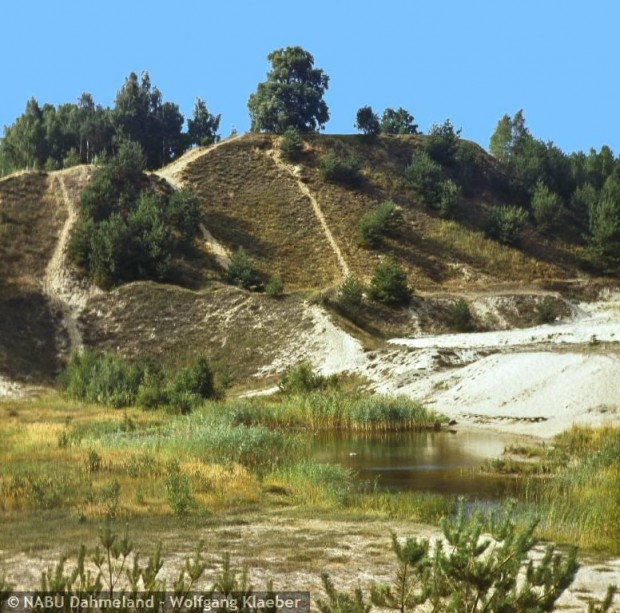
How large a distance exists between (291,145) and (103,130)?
24656 millimetres

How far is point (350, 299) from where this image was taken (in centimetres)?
6931

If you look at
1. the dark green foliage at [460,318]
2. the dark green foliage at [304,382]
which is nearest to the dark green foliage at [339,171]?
the dark green foliage at [460,318]

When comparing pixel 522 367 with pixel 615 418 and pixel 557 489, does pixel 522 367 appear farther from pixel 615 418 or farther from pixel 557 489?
pixel 557 489

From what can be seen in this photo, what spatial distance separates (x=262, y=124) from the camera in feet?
357

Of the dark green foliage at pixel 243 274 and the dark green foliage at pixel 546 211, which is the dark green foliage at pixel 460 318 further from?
the dark green foliage at pixel 546 211

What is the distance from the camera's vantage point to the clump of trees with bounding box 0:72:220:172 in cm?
10562

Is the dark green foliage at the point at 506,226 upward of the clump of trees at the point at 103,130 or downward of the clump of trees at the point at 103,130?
downward

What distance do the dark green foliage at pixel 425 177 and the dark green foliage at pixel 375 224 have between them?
8946 mm

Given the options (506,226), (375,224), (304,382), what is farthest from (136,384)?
(506,226)

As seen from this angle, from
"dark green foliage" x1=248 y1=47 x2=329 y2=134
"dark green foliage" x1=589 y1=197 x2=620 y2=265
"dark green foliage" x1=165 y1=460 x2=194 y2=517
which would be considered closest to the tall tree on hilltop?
"dark green foliage" x1=248 y1=47 x2=329 y2=134

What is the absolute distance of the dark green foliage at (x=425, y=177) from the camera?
311ft

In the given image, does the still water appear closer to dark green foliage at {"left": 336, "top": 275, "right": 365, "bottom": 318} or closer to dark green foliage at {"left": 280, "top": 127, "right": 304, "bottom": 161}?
dark green foliage at {"left": 336, "top": 275, "right": 365, "bottom": 318}

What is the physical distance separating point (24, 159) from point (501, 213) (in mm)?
53342

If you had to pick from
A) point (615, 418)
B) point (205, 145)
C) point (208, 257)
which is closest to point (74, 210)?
point (208, 257)
